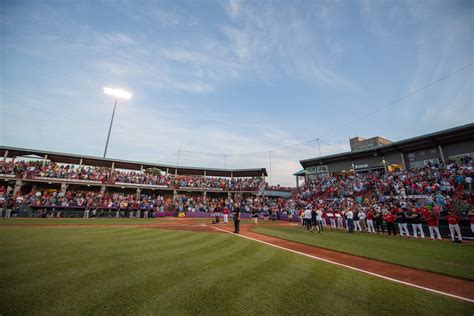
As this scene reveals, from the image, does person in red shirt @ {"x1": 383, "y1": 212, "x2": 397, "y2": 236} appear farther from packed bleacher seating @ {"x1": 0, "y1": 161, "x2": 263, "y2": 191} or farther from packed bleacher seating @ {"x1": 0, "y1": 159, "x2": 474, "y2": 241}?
packed bleacher seating @ {"x1": 0, "y1": 161, "x2": 263, "y2": 191}

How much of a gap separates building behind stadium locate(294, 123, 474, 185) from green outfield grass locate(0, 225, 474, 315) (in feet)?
88.1

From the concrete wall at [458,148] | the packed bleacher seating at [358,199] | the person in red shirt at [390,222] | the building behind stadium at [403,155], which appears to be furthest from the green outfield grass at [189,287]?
the concrete wall at [458,148]

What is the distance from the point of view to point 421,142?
24922 mm

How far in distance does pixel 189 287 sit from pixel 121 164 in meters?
39.2

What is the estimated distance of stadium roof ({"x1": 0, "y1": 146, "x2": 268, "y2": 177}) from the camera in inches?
1199

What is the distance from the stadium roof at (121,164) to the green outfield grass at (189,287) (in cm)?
3284

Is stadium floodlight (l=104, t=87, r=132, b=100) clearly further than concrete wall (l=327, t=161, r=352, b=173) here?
No

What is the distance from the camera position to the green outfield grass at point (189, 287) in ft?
11.4

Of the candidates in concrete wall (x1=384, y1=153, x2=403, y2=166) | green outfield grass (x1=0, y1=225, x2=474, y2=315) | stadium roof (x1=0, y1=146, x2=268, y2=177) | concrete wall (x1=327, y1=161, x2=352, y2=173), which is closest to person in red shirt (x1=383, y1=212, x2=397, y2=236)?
green outfield grass (x1=0, y1=225, x2=474, y2=315)

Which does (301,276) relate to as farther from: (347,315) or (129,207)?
(129,207)

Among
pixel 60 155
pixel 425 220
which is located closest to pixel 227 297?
pixel 425 220

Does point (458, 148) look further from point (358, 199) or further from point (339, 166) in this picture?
point (339, 166)

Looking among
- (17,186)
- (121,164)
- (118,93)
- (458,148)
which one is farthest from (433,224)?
(17,186)

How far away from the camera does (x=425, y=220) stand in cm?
1451
